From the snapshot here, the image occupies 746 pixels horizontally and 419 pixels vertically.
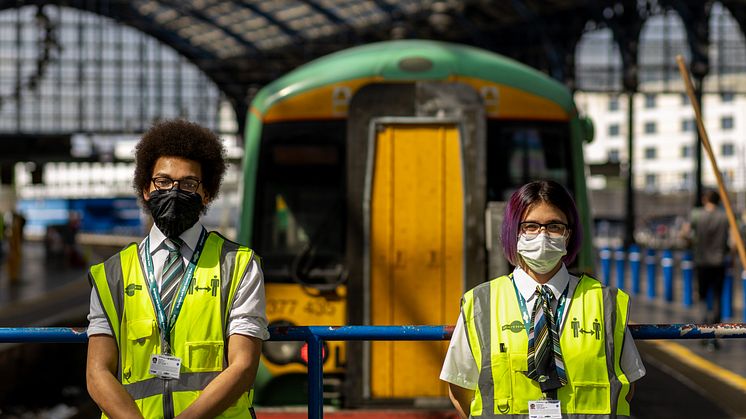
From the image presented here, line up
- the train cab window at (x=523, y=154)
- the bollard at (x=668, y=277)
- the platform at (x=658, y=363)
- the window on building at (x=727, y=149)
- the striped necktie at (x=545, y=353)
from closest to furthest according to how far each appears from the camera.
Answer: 1. the striped necktie at (x=545, y=353)
2. the platform at (x=658, y=363)
3. the train cab window at (x=523, y=154)
4. the bollard at (x=668, y=277)
5. the window on building at (x=727, y=149)

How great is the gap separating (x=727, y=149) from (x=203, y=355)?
9153 cm

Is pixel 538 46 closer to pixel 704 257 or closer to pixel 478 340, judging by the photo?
pixel 704 257

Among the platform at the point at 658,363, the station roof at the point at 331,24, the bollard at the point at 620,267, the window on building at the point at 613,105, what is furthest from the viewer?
the window on building at the point at 613,105

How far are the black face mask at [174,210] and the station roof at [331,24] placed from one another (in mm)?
22743

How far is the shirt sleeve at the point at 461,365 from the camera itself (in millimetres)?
3232

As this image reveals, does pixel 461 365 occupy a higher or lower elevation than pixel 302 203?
lower

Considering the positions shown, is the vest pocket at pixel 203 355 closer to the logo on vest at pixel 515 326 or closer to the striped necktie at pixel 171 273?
the striped necktie at pixel 171 273

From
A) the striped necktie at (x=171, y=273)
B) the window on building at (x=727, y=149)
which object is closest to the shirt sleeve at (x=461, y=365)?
the striped necktie at (x=171, y=273)

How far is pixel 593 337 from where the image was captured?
3.18 metres

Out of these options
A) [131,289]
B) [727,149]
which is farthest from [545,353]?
[727,149]

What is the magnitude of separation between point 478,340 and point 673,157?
94995mm

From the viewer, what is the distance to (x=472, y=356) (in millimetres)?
3232

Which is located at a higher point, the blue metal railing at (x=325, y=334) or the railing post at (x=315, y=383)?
the blue metal railing at (x=325, y=334)

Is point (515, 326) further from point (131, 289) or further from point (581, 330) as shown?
point (131, 289)
